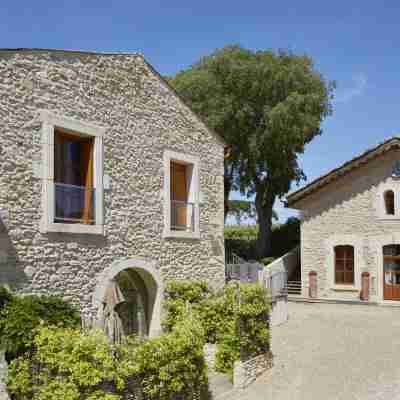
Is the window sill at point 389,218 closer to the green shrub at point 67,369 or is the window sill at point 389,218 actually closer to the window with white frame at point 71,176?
the window with white frame at point 71,176

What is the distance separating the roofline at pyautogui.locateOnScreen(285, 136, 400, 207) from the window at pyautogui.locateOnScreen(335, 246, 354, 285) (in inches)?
97.9

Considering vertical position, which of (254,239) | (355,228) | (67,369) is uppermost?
(355,228)

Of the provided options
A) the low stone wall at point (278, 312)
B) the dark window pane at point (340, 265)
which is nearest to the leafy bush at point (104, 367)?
the low stone wall at point (278, 312)

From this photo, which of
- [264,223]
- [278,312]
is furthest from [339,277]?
[264,223]

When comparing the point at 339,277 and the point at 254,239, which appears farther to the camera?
the point at 254,239

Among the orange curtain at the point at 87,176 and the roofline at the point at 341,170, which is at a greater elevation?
the roofline at the point at 341,170

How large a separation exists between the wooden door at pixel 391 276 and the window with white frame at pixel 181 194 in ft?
32.6

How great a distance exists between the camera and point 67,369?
21.3 feet

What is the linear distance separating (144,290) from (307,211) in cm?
1102

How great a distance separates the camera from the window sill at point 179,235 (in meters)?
11.2

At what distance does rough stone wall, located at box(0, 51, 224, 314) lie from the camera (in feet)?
26.7

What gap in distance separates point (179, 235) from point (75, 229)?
3.14m

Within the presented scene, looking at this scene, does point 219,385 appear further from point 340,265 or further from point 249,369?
point 340,265

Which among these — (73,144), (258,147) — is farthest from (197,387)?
(258,147)
